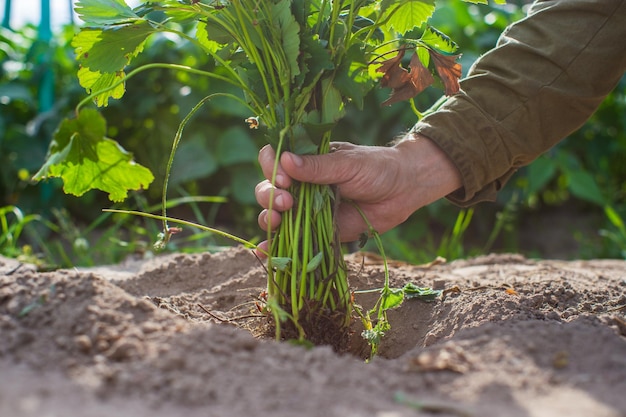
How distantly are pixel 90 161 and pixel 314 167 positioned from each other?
49 cm

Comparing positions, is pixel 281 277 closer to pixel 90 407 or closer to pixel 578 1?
pixel 90 407

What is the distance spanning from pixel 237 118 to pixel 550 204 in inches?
91.1

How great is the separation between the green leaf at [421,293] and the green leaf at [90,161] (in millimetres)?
819

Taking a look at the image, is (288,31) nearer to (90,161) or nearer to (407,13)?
(407,13)

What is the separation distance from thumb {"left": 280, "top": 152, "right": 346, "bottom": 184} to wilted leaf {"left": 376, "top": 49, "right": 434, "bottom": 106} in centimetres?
22

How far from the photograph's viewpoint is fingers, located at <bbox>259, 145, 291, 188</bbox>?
152 cm

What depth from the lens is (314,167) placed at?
4.96 ft

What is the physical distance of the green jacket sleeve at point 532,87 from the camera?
1.86 m

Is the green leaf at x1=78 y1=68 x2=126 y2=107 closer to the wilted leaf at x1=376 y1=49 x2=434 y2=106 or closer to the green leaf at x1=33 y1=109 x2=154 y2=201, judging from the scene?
the green leaf at x1=33 y1=109 x2=154 y2=201

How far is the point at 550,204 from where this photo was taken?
4754 millimetres

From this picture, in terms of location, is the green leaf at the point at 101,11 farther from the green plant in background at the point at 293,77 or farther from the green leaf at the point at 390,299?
the green leaf at the point at 390,299

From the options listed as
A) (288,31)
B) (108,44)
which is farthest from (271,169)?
(108,44)

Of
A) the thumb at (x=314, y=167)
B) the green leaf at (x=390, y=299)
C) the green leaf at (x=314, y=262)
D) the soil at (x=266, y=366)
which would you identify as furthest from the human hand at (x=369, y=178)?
the soil at (x=266, y=366)

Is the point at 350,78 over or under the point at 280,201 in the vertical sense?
over
